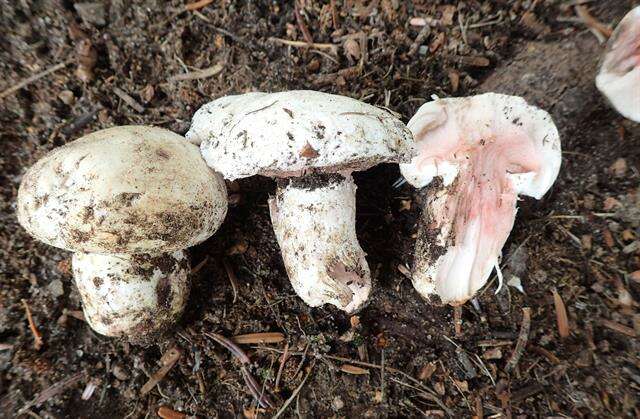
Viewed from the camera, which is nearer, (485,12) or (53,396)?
(53,396)

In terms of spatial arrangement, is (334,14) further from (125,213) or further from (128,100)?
(125,213)

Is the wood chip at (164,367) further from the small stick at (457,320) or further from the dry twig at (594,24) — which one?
the dry twig at (594,24)

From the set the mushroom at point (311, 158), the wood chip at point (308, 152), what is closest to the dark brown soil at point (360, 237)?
the mushroom at point (311, 158)

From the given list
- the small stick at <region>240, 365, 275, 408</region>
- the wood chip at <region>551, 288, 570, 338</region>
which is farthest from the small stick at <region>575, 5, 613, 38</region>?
the small stick at <region>240, 365, 275, 408</region>

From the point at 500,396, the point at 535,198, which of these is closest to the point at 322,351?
the point at 500,396

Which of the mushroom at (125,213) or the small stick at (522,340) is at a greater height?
the mushroom at (125,213)

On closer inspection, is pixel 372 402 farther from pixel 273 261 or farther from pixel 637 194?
pixel 637 194

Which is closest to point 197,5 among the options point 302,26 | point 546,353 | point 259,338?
point 302,26
